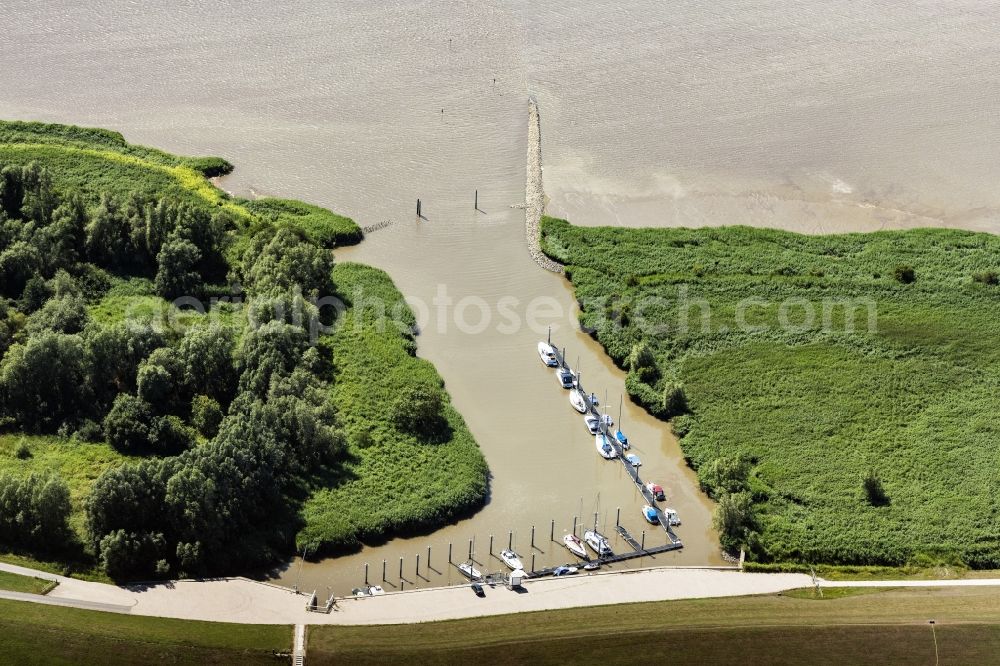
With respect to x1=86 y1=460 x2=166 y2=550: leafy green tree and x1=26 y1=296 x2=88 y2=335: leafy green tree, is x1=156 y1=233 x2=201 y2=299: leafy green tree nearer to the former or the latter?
x1=26 y1=296 x2=88 y2=335: leafy green tree

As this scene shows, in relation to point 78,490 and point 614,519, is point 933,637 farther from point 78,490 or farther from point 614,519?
point 78,490

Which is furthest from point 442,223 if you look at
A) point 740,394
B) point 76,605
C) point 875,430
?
point 76,605

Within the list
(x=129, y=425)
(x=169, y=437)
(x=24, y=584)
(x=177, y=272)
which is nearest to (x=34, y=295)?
(x=177, y=272)


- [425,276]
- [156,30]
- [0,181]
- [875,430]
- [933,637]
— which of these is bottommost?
[933,637]

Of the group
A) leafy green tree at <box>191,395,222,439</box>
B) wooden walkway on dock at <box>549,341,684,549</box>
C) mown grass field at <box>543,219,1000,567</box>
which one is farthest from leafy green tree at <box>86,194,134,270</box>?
wooden walkway on dock at <box>549,341,684,549</box>

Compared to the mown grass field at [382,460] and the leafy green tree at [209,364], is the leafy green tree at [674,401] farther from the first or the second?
the leafy green tree at [209,364]
